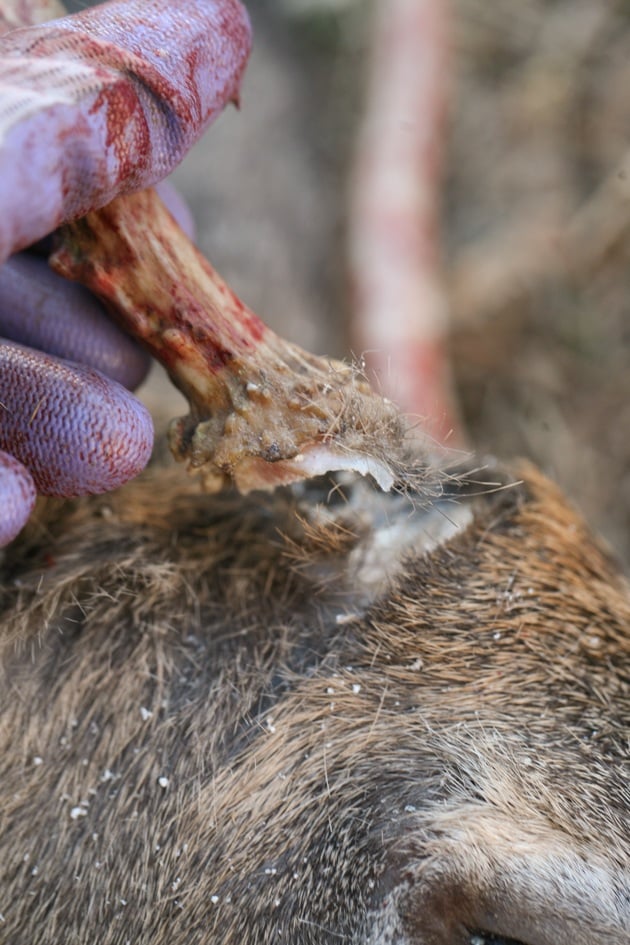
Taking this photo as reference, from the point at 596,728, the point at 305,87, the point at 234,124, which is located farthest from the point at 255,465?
the point at 305,87

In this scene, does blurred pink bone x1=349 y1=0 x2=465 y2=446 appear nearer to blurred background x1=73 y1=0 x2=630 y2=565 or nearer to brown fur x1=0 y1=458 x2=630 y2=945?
blurred background x1=73 y1=0 x2=630 y2=565

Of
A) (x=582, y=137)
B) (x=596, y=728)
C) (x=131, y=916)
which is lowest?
(x=131, y=916)

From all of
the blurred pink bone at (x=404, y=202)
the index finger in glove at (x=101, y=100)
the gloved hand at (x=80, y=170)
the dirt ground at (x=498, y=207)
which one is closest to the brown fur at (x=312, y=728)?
the gloved hand at (x=80, y=170)

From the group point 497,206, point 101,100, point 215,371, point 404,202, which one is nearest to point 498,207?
point 497,206

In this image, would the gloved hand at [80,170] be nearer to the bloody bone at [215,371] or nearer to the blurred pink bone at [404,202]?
the bloody bone at [215,371]

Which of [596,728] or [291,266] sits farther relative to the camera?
[291,266]

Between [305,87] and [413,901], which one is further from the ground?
[305,87]

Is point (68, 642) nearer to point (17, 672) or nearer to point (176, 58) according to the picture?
point (17, 672)
